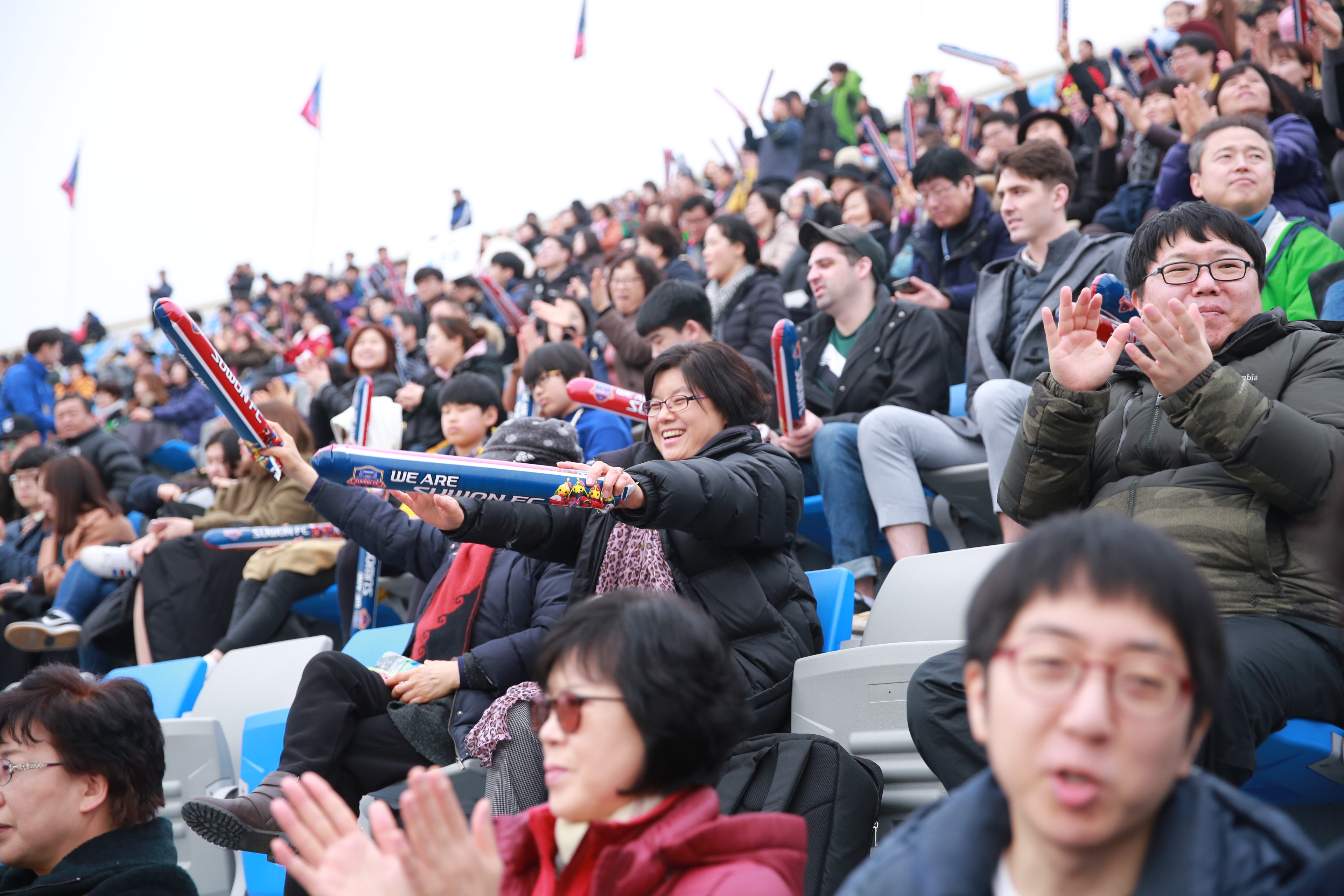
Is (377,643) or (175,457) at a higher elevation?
(377,643)

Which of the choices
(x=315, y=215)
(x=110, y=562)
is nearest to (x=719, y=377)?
(x=110, y=562)

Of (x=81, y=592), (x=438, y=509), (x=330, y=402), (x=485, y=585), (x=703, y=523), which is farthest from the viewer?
(x=330, y=402)

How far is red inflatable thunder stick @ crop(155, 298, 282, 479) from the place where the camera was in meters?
2.65

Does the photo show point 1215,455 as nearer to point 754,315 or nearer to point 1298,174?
point 1298,174

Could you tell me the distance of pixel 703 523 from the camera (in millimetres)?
2236

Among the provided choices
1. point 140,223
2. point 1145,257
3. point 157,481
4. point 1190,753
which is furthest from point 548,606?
point 140,223

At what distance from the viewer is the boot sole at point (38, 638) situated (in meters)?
4.81

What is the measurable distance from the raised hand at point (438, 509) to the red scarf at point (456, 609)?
14.8 inches

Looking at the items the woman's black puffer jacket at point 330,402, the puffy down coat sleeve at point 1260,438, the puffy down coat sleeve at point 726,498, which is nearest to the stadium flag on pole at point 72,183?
the woman's black puffer jacket at point 330,402

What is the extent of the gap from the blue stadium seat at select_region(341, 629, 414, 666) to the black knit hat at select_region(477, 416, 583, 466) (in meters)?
0.65

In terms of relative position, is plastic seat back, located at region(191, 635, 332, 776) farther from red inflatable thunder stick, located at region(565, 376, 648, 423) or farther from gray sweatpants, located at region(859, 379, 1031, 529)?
gray sweatpants, located at region(859, 379, 1031, 529)

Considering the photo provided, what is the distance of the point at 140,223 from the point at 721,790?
2177 centimetres

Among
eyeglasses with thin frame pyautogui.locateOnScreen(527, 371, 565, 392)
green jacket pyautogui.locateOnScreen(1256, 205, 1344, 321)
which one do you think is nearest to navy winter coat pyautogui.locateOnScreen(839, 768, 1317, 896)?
green jacket pyautogui.locateOnScreen(1256, 205, 1344, 321)

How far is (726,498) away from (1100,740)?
134 centimetres
